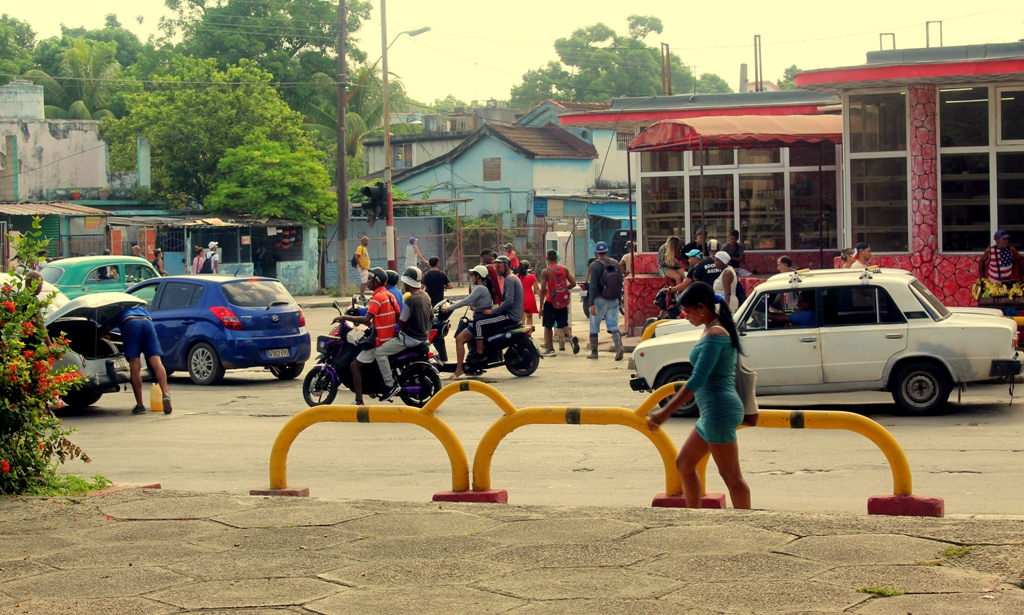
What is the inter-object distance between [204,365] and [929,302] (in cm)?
Answer: 984

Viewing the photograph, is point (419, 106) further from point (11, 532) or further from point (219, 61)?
point (11, 532)

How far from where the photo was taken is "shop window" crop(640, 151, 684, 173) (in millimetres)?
24453

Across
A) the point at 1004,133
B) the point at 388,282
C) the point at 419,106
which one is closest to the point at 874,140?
the point at 1004,133

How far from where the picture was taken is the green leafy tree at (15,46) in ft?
207

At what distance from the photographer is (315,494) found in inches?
348

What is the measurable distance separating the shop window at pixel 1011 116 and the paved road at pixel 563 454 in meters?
7.28

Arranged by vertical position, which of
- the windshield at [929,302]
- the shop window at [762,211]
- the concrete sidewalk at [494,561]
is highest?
the shop window at [762,211]

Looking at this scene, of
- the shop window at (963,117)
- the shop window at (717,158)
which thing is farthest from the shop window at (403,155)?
the shop window at (963,117)

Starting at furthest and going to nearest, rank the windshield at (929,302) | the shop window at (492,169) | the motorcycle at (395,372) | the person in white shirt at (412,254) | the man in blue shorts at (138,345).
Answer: the shop window at (492,169) → the person in white shirt at (412,254) → the man in blue shorts at (138,345) → the motorcycle at (395,372) → the windshield at (929,302)

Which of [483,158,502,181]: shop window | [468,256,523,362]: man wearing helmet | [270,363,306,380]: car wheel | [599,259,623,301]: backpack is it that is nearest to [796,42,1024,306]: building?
[599,259,623,301]: backpack

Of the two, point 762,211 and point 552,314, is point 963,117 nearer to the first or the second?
point 762,211

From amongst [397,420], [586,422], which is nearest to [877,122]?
[586,422]

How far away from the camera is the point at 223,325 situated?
16.0m

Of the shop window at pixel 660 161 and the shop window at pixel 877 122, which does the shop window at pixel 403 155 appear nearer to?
the shop window at pixel 660 161
